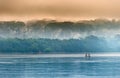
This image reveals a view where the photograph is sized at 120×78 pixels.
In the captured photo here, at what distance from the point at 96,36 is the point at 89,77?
743 cm

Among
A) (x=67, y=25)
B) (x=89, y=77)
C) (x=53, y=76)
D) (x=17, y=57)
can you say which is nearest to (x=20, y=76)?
(x=53, y=76)

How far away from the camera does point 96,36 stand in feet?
58.0

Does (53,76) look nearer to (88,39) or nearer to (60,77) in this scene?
(60,77)

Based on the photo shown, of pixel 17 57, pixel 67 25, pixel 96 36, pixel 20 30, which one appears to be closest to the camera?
pixel 67 25

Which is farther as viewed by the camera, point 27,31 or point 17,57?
point 17,57

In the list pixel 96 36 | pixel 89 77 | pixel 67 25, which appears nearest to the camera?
pixel 89 77

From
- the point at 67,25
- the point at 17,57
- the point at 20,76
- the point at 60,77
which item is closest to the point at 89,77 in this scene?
the point at 60,77

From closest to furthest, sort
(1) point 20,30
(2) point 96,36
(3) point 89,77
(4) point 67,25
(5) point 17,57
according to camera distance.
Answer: (3) point 89,77 → (4) point 67,25 → (1) point 20,30 → (2) point 96,36 → (5) point 17,57

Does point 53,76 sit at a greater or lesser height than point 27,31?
lesser

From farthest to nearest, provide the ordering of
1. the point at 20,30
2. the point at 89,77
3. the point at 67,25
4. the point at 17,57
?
the point at 17,57, the point at 20,30, the point at 67,25, the point at 89,77

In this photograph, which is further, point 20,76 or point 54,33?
point 54,33

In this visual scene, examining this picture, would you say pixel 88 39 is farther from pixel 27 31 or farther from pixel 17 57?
pixel 17 57

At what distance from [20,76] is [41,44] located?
22.1 ft

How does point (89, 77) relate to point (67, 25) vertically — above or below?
below
